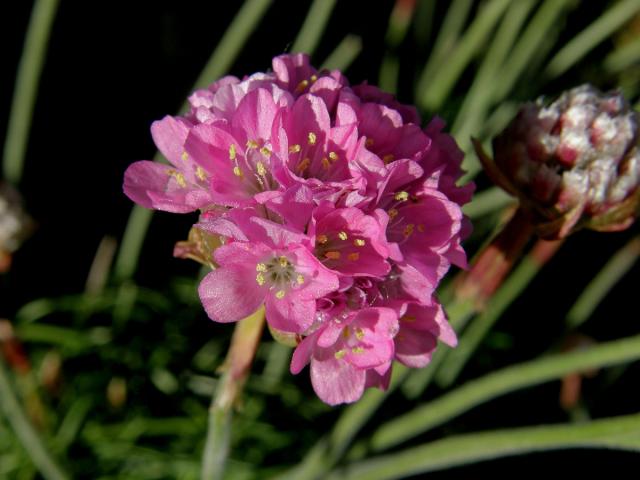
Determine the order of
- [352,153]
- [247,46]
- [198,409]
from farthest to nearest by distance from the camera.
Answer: [247,46] → [198,409] → [352,153]

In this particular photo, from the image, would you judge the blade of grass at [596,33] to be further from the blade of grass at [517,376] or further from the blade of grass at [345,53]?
the blade of grass at [517,376]

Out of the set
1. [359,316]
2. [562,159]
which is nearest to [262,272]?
[359,316]

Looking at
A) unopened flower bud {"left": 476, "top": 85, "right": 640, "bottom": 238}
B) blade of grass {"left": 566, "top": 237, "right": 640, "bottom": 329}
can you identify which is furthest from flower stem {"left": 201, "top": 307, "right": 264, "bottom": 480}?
blade of grass {"left": 566, "top": 237, "right": 640, "bottom": 329}

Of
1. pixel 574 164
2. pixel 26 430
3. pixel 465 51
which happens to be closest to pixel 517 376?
pixel 574 164

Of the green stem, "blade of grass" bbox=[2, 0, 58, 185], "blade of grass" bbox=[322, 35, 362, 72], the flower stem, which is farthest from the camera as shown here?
"blade of grass" bbox=[322, 35, 362, 72]

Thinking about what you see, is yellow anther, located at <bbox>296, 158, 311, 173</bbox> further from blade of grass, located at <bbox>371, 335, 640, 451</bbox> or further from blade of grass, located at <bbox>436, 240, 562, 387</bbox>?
blade of grass, located at <bbox>436, 240, 562, 387</bbox>

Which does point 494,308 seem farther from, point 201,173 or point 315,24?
point 201,173

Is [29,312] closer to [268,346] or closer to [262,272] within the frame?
[268,346]
